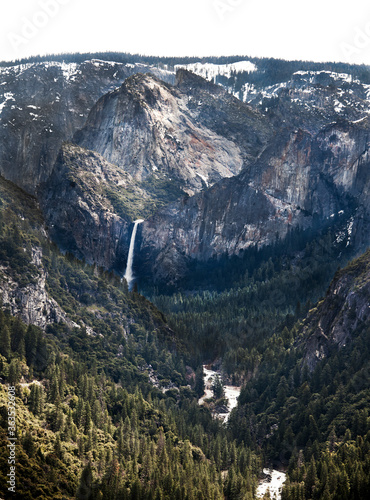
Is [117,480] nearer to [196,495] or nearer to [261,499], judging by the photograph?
[196,495]

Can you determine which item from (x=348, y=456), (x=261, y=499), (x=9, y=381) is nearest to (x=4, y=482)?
(x=9, y=381)

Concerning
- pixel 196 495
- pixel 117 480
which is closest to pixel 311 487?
pixel 196 495

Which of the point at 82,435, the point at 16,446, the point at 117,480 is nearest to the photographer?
the point at 16,446

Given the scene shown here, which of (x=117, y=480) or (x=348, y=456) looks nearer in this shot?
(x=117, y=480)

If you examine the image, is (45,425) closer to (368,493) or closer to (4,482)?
(4,482)

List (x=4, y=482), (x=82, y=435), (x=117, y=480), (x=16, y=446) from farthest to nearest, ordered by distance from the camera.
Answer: (x=82, y=435) → (x=117, y=480) → (x=16, y=446) → (x=4, y=482)

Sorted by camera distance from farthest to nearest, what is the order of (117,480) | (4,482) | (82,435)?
1. (82,435)
2. (117,480)
3. (4,482)

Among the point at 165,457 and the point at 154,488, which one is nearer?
the point at 154,488

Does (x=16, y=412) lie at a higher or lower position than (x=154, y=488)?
higher

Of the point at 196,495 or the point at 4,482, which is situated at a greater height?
the point at 4,482
